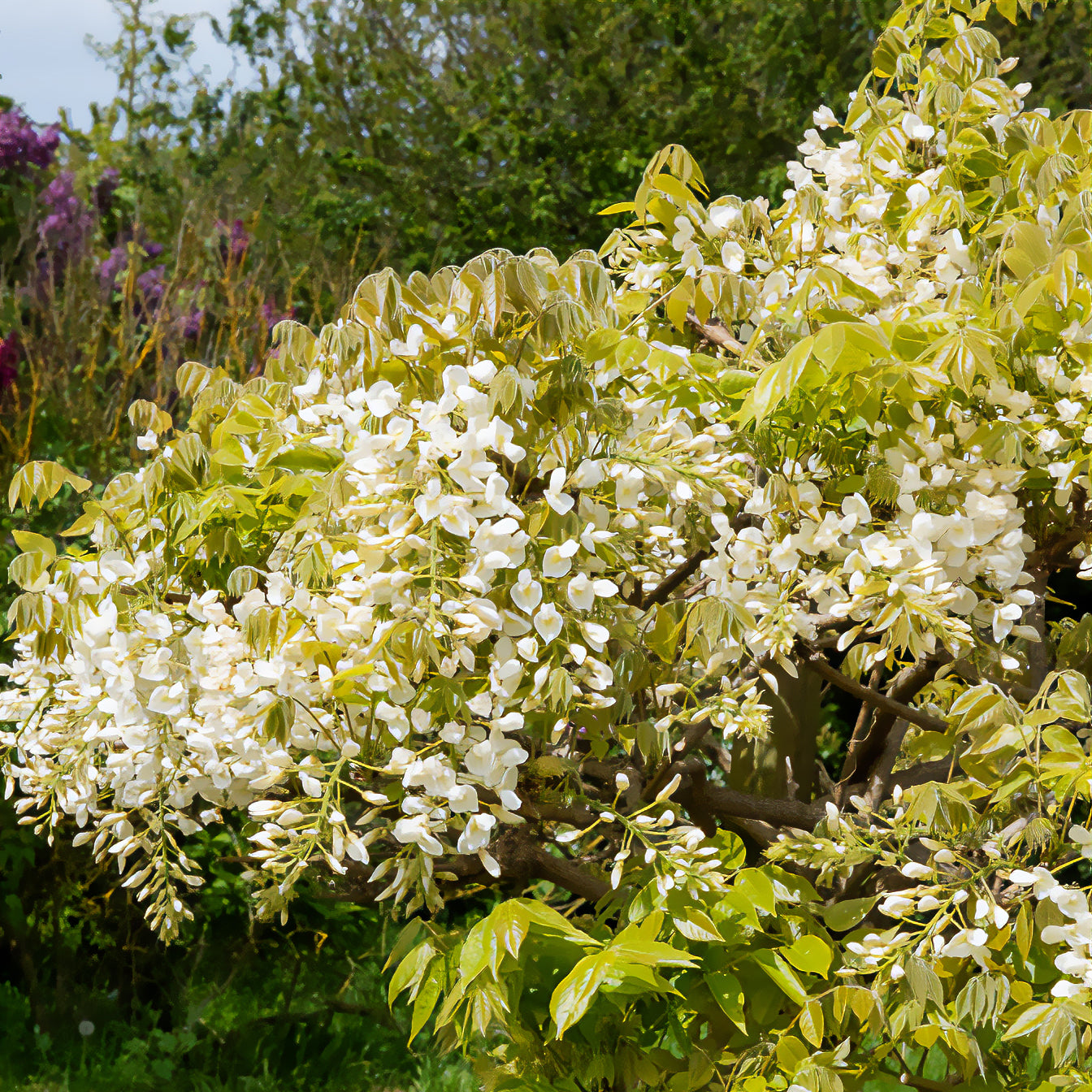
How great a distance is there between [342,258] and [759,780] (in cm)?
479

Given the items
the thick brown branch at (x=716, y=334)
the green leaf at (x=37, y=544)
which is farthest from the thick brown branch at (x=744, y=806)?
the green leaf at (x=37, y=544)

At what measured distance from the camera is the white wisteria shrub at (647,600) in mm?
1418

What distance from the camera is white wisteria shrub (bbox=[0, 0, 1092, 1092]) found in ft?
4.65

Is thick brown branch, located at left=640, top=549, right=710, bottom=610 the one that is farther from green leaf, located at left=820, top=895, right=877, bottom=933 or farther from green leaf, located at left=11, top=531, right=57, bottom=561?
green leaf, located at left=11, top=531, right=57, bottom=561

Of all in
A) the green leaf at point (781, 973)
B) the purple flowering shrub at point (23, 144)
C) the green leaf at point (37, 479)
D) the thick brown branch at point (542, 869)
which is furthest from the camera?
the purple flowering shrub at point (23, 144)

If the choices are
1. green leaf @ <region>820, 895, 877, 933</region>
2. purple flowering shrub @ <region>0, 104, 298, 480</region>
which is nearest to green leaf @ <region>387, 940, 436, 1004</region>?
green leaf @ <region>820, 895, 877, 933</region>

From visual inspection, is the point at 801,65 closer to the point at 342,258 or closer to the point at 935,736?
the point at 342,258

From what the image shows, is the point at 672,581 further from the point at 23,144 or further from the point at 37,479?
the point at 23,144

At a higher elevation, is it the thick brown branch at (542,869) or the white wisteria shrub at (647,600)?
the white wisteria shrub at (647,600)

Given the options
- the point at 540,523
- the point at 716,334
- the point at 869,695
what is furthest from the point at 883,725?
the point at 540,523

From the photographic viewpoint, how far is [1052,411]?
164 cm

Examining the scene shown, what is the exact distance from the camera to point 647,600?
195 cm

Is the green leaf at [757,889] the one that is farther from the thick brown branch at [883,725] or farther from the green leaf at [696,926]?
the thick brown branch at [883,725]

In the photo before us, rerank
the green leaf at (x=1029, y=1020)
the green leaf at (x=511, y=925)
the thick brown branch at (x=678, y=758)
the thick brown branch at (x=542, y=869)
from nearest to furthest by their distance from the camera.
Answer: the green leaf at (x=1029, y=1020) → the green leaf at (x=511, y=925) → the thick brown branch at (x=678, y=758) → the thick brown branch at (x=542, y=869)
